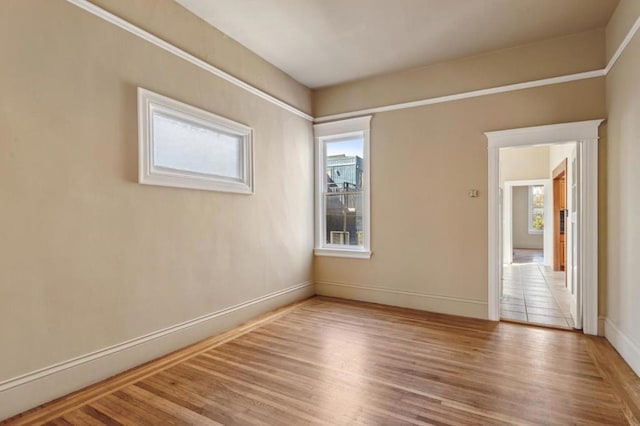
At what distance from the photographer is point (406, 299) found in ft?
15.0

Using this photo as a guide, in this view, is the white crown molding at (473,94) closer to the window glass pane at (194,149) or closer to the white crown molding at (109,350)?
the window glass pane at (194,149)

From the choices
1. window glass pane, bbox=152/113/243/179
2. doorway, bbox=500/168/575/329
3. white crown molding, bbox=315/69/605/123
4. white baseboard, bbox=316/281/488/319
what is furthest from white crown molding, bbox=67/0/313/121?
doorway, bbox=500/168/575/329

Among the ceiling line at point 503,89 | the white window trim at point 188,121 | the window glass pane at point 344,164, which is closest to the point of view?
the white window trim at point 188,121

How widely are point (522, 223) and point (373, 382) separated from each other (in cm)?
1251

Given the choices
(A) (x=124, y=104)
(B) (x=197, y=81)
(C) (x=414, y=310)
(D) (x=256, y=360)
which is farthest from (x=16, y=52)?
(C) (x=414, y=310)

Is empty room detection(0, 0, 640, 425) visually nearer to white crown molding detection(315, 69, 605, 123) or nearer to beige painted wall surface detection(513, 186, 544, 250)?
white crown molding detection(315, 69, 605, 123)

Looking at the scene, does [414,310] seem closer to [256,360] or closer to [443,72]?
[256,360]

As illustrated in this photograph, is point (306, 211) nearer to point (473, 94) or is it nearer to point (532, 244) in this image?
point (473, 94)

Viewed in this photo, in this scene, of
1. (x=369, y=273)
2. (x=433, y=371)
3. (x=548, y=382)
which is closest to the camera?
(x=548, y=382)

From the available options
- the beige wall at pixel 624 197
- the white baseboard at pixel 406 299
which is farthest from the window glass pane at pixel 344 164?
the beige wall at pixel 624 197

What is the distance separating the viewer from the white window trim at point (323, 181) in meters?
4.83

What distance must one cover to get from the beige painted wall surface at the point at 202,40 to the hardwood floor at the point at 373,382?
2.87 meters

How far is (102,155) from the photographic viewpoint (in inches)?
102

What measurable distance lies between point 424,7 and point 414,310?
3.45 meters
